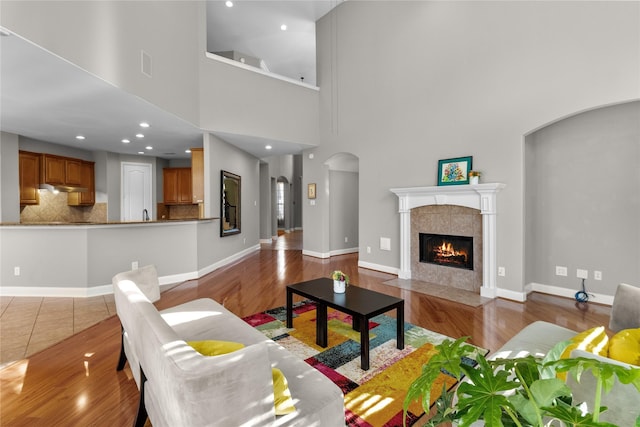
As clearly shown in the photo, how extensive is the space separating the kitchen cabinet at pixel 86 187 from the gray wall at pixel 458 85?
5.57 metres

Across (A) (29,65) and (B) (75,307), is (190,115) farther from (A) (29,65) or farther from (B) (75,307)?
(B) (75,307)

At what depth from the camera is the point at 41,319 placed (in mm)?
3363

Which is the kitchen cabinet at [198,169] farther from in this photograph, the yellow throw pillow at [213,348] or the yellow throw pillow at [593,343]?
the yellow throw pillow at [593,343]

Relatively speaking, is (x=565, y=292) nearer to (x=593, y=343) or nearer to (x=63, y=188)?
(x=593, y=343)

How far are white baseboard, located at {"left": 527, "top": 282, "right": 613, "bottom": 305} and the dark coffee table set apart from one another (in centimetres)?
292

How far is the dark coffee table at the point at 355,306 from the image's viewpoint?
7.56ft

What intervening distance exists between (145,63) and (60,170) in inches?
173

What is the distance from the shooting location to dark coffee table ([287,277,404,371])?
2305 mm

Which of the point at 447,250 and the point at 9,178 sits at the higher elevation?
the point at 9,178

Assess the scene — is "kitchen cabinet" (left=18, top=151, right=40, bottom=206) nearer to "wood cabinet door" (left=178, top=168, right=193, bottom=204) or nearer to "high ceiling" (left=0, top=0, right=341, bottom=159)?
"high ceiling" (left=0, top=0, right=341, bottom=159)

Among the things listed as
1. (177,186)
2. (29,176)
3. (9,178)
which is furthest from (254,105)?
(29,176)

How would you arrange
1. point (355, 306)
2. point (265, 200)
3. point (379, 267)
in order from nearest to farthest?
point (355, 306) < point (379, 267) < point (265, 200)

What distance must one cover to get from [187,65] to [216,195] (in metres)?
2.28

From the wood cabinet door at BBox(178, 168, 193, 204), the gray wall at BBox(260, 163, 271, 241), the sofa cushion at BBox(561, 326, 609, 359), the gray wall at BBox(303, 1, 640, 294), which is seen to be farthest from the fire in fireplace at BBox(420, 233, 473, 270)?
the wood cabinet door at BBox(178, 168, 193, 204)
